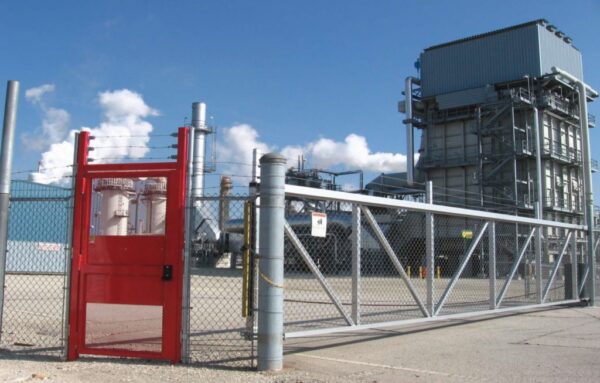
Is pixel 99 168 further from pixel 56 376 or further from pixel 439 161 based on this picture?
pixel 439 161

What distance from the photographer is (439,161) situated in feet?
158

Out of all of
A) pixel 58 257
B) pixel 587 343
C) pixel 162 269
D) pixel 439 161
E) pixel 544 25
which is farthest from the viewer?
pixel 439 161

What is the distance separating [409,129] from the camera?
4956cm

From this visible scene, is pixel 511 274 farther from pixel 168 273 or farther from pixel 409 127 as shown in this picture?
pixel 409 127

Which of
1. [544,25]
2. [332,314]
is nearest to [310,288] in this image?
[332,314]

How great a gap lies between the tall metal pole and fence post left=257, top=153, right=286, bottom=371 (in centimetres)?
341

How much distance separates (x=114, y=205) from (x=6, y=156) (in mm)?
2539

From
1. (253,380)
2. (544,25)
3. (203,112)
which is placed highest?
(544,25)

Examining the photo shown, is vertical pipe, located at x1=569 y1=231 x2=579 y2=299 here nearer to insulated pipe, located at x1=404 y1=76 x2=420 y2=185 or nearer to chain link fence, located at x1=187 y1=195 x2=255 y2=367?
chain link fence, located at x1=187 y1=195 x2=255 y2=367

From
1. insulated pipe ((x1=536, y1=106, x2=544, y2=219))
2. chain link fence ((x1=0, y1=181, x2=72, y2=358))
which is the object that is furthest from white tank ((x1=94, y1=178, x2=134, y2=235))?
insulated pipe ((x1=536, y1=106, x2=544, y2=219))

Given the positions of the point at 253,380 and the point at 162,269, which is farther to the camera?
the point at 162,269

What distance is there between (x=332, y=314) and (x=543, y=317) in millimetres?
4660

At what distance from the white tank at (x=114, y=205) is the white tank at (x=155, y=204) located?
1.14 feet

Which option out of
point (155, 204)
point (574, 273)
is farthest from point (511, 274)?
point (155, 204)
